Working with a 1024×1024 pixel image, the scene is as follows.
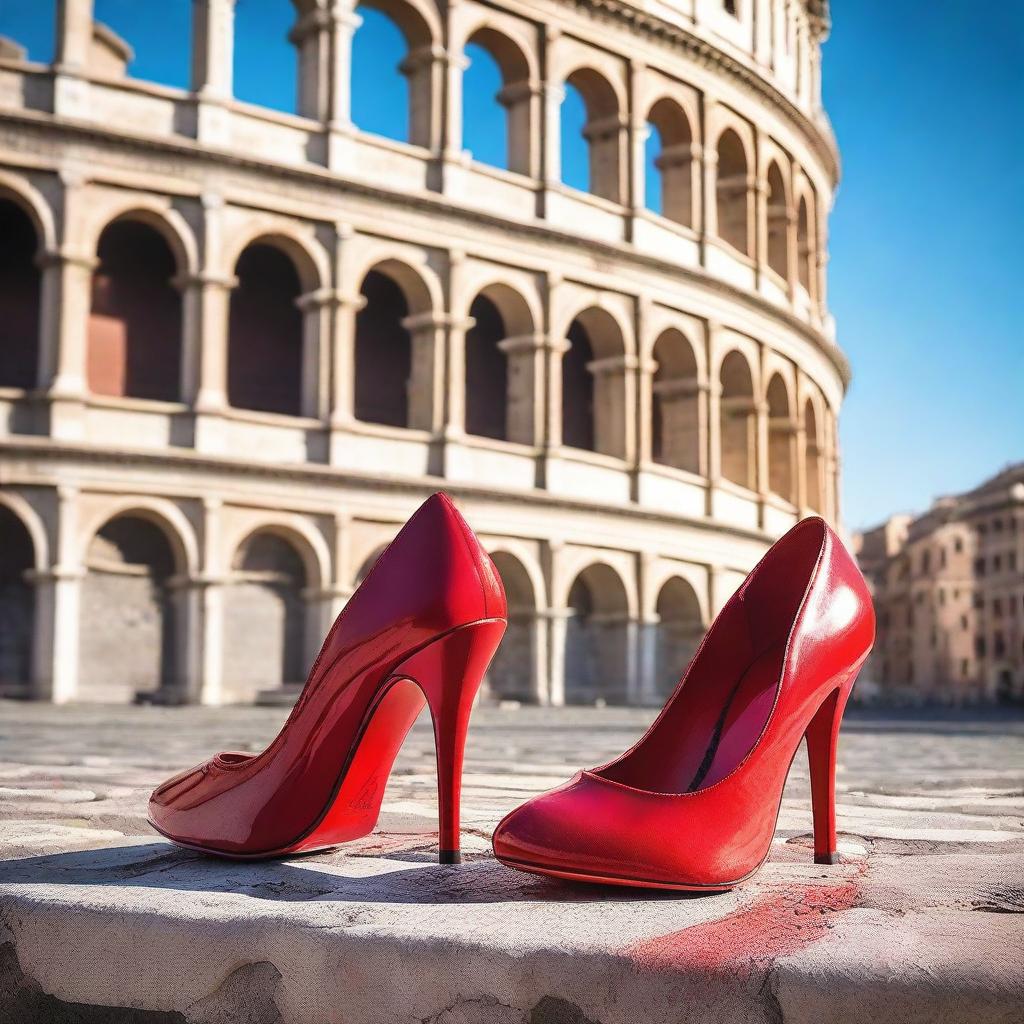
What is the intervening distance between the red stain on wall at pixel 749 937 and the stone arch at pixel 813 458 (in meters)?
26.0

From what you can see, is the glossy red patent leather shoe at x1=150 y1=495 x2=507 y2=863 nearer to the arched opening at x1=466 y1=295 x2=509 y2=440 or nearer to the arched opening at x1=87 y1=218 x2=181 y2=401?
the arched opening at x1=87 y1=218 x2=181 y2=401

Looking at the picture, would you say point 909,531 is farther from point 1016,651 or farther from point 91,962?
point 91,962

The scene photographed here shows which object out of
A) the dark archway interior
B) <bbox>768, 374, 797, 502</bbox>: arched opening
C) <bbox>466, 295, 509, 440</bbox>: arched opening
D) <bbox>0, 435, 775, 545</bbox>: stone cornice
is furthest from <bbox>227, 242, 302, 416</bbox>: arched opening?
<bbox>768, 374, 797, 502</bbox>: arched opening

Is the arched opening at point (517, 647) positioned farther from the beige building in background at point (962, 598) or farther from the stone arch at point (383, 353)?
the beige building in background at point (962, 598)

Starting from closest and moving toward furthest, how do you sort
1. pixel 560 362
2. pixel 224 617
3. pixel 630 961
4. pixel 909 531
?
pixel 630 961, pixel 224 617, pixel 560 362, pixel 909 531

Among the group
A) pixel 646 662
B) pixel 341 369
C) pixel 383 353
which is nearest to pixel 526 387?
pixel 383 353

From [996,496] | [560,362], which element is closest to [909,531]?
[996,496]

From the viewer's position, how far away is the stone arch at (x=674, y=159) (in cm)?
2403

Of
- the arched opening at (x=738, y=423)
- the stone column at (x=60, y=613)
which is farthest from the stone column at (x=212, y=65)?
the arched opening at (x=738, y=423)

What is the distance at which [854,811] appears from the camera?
4137mm

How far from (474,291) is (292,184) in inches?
122

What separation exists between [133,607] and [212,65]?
722 centimetres

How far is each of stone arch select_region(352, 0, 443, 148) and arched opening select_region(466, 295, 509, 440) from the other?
2891 millimetres

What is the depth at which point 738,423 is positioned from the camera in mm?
25375
